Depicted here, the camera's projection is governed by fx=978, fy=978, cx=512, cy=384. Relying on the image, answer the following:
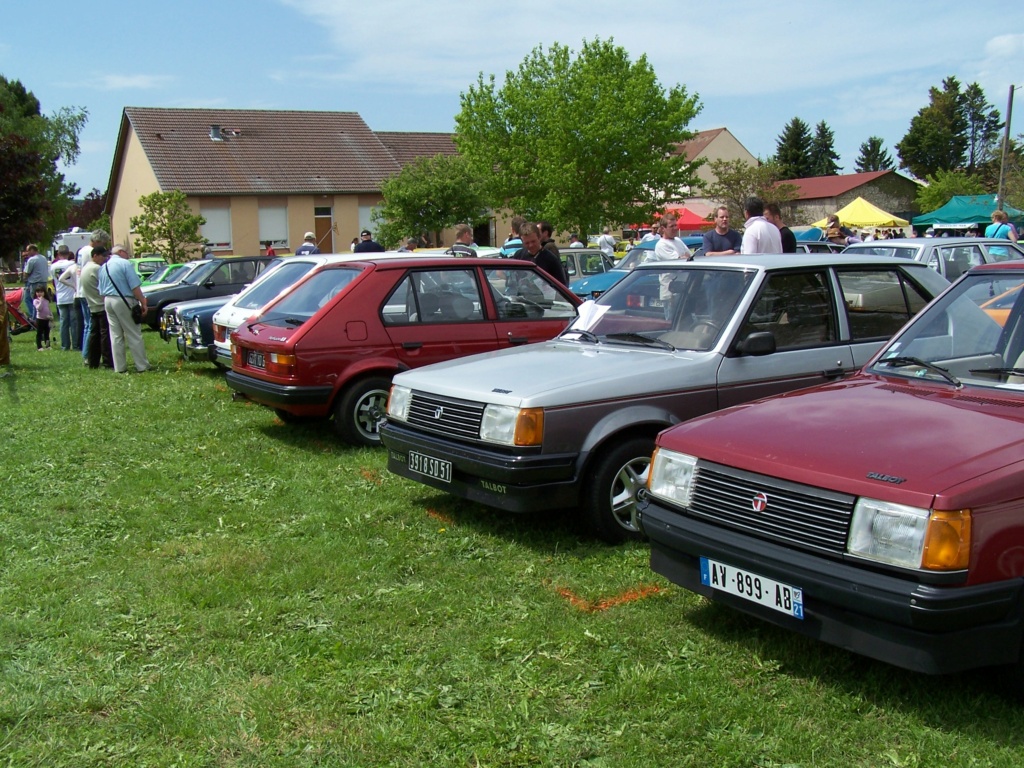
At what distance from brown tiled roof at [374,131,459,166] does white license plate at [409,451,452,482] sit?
45679mm

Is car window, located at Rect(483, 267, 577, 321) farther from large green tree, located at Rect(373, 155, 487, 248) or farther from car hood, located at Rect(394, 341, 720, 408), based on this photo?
large green tree, located at Rect(373, 155, 487, 248)

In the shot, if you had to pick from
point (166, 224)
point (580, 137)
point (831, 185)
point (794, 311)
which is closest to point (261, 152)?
point (166, 224)

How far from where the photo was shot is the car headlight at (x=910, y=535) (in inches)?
134

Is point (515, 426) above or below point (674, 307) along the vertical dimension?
below

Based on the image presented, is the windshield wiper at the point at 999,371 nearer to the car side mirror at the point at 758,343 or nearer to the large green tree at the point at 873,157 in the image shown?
the car side mirror at the point at 758,343

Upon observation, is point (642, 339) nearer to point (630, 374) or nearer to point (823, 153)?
point (630, 374)

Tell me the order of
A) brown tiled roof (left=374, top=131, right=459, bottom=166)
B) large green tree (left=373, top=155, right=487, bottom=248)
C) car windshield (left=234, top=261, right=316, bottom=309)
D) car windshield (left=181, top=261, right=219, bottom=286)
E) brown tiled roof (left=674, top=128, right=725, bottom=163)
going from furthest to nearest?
brown tiled roof (left=674, top=128, right=725, bottom=163)
brown tiled roof (left=374, top=131, right=459, bottom=166)
large green tree (left=373, top=155, right=487, bottom=248)
car windshield (left=181, top=261, right=219, bottom=286)
car windshield (left=234, top=261, right=316, bottom=309)

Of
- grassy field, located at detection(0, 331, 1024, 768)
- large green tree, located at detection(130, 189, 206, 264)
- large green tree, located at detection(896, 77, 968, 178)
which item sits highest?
large green tree, located at detection(896, 77, 968, 178)

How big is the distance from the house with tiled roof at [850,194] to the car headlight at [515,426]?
2795 inches

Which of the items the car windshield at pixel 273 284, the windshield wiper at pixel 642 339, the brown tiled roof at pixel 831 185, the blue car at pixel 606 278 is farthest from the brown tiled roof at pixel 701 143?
the windshield wiper at pixel 642 339

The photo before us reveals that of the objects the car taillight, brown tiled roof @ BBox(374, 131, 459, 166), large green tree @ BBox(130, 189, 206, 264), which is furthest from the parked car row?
brown tiled roof @ BBox(374, 131, 459, 166)

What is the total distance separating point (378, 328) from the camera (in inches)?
333

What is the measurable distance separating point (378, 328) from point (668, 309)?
2.92 m

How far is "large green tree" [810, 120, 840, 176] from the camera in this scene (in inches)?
4092
